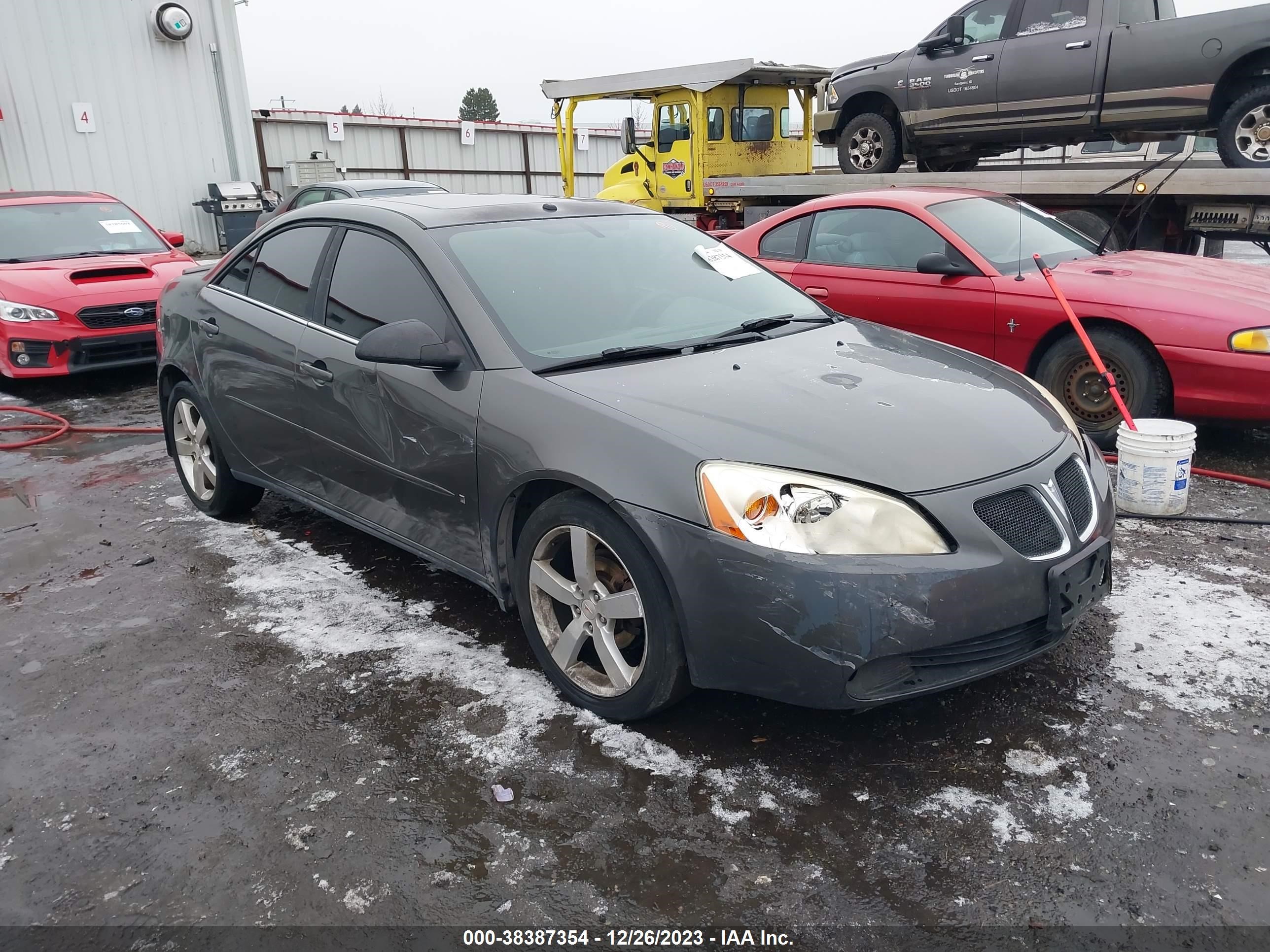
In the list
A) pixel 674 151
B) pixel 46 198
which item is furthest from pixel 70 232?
pixel 674 151

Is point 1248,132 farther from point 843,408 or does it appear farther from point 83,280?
point 83,280

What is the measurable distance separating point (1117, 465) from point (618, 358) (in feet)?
9.19

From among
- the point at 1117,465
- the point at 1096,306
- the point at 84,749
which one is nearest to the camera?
the point at 84,749

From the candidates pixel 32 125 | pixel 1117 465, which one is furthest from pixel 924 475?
pixel 32 125

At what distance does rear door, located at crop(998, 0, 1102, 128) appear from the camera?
8633 millimetres

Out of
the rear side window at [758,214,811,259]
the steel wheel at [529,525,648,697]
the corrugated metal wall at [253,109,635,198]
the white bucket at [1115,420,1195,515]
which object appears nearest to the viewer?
the steel wheel at [529,525,648,697]

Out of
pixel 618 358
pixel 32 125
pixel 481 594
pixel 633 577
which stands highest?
pixel 32 125

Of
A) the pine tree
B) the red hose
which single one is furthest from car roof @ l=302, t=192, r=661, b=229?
the pine tree

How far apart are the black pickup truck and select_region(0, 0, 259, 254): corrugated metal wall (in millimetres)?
11300

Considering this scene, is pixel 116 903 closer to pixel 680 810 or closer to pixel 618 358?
pixel 680 810

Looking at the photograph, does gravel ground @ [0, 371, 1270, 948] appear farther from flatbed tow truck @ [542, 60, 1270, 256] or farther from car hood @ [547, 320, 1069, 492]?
flatbed tow truck @ [542, 60, 1270, 256]

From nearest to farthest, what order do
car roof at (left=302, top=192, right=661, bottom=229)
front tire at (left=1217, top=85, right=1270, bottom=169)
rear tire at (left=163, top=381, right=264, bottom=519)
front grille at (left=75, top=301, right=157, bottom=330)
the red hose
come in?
car roof at (left=302, top=192, right=661, bottom=229) < rear tire at (left=163, top=381, right=264, bottom=519) < the red hose < front tire at (left=1217, top=85, right=1270, bottom=169) < front grille at (left=75, top=301, right=157, bottom=330)

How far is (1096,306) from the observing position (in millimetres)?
5406

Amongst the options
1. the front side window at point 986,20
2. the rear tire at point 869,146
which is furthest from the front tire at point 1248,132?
the rear tire at point 869,146
